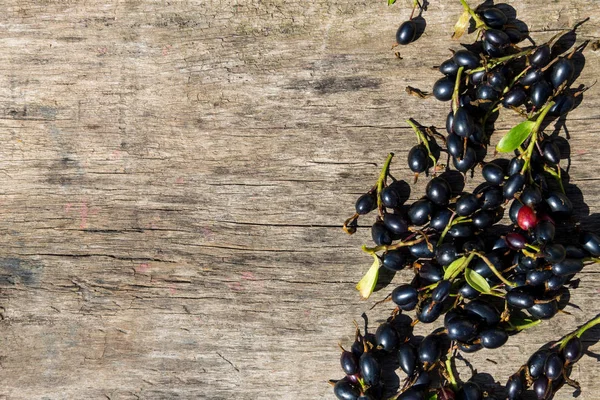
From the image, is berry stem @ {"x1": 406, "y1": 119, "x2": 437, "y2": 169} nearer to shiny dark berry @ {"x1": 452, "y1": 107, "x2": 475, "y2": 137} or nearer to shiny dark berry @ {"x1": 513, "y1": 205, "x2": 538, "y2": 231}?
shiny dark berry @ {"x1": 452, "y1": 107, "x2": 475, "y2": 137}

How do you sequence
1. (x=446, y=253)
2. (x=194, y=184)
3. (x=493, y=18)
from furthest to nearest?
(x=194, y=184), (x=493, y=18), (x=446, y=253)

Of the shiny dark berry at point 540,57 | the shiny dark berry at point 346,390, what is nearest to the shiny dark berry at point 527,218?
the shiny dark berry at point 540,57

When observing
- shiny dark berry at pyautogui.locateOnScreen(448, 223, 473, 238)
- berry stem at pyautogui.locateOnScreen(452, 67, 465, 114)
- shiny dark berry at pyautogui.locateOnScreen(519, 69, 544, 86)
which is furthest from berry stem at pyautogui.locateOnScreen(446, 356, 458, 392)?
shiny dark berry at pyautogui.locateOnScreen(519, 69, 544, 86)

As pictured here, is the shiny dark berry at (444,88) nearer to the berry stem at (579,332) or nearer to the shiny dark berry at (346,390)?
the berry stem at (579,332)

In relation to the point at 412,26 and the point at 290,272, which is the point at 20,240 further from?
the point at 412,26

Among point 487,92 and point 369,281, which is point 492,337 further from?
point 487,92

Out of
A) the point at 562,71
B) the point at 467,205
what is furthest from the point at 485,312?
the point at 562,71
